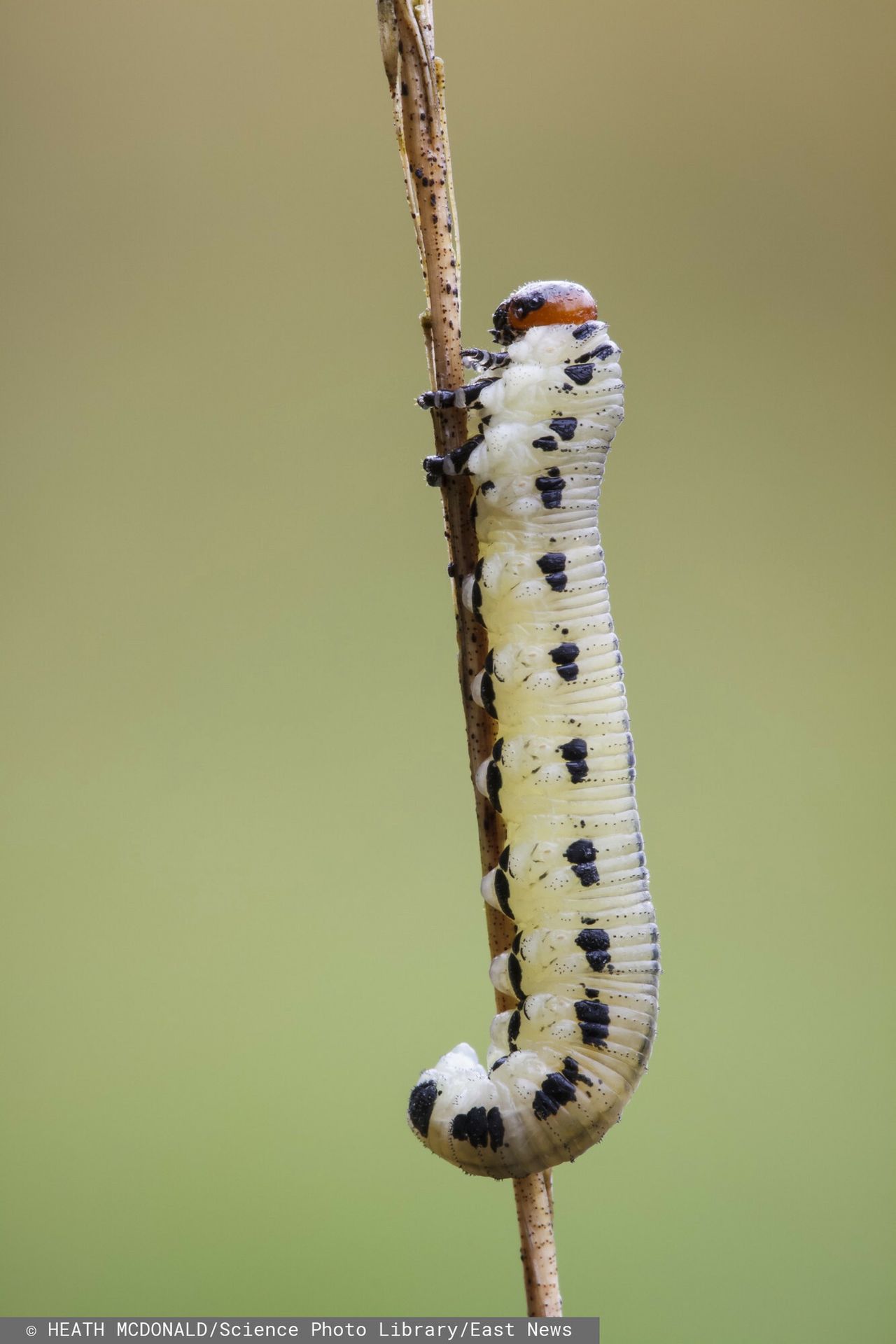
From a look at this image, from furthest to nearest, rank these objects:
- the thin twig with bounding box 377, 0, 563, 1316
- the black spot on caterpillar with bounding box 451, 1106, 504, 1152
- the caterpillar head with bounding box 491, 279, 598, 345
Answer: the caterpillar head with bounding box 491, 279, 598, 345
the black spot on caterpillar with bounding box 451, 1106, 504, 1152
the thin twig with bounding box 377, 0, 563, 1316

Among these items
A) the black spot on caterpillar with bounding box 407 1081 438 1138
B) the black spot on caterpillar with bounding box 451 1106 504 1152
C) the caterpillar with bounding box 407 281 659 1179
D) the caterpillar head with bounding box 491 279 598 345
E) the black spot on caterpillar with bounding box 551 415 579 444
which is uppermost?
the caterpillar head with bounding box 491 279 598 345

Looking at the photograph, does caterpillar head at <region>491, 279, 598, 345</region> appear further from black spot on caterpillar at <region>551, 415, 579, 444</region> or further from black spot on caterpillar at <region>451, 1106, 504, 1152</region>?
black spot on caterpillar at <region>451, 1106, 504, 1152</region>

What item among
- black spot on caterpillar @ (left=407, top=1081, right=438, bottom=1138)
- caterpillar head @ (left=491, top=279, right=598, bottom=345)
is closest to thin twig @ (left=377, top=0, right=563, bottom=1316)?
black spot on caterpillar @ (left=407, top=1081, right=438, bottom=1138)

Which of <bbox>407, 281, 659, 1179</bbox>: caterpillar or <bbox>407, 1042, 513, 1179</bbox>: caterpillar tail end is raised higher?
<bbox>407, 281, 659, 1179</bbox>: caterpillar

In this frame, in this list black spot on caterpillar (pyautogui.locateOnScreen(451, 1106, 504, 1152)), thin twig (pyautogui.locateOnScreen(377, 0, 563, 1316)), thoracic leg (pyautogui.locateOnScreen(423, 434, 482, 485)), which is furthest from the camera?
thoracic leg (pyautogui.locateOnScreen(423, 434, 482, 485))

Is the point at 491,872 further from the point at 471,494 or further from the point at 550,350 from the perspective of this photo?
the point at 550,350

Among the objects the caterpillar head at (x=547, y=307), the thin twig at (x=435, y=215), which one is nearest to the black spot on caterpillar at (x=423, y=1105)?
the thin twig at (x=435, y=215)

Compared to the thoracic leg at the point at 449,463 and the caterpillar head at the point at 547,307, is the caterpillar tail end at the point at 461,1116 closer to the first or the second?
the thoracic leg at the point at 449,463

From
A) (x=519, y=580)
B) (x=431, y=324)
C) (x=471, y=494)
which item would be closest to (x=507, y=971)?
(x=519, y=580)
